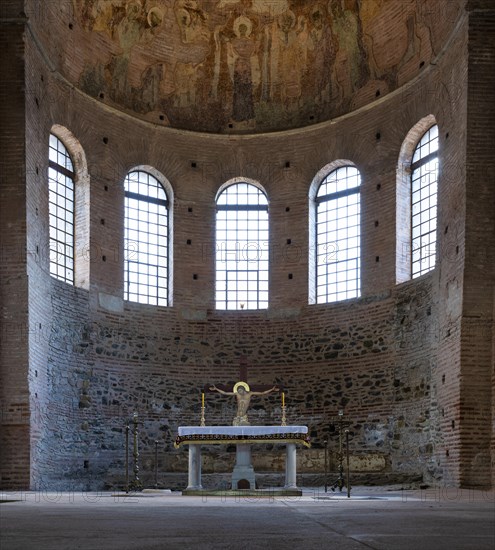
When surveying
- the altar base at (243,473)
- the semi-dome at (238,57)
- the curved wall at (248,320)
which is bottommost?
the altar base at (243,473)

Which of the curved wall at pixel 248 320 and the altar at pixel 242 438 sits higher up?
the curved wall at pixel 248 320

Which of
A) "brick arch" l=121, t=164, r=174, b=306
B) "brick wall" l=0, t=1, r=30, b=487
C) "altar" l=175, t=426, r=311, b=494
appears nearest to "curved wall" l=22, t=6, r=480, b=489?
"brick arch" l=121, t=164, r=174, b=306

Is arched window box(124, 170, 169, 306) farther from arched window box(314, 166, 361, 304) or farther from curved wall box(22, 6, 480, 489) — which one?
arched window box(314, 166, 361, 304)

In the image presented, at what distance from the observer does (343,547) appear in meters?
4.67

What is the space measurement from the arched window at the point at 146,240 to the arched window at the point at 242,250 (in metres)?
1.44

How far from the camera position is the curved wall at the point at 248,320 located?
21156mm

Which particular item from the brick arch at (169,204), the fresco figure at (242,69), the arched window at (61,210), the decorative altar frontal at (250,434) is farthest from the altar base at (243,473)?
the fresco figure at (242,69)

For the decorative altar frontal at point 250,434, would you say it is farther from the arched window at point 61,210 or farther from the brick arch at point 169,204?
the brick arch at point 169,204

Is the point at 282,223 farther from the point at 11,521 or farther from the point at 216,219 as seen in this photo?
the point at 11,521

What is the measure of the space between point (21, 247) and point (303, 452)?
826cm

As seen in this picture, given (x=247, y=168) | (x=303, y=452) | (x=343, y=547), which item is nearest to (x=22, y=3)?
(x=247, y=168)

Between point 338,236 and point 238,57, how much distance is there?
545cm

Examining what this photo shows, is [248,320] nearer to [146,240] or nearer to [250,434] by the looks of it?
[146,240]

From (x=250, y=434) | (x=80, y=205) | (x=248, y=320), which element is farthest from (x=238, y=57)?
(x=250, y=434)
